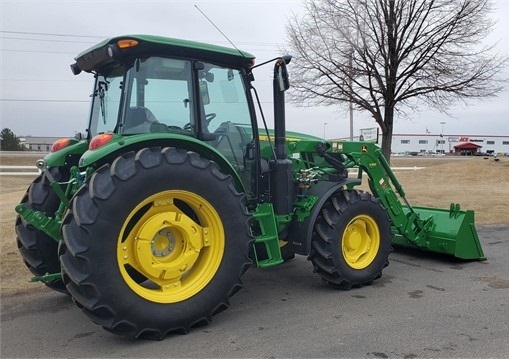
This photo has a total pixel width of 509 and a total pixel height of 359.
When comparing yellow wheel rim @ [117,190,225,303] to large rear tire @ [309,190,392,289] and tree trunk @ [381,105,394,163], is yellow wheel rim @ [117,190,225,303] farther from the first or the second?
tree trunk @ [381,105,394,163]

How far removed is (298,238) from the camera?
5262mm

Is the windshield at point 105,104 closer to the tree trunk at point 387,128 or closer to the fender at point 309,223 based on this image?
the fender at point 309,223

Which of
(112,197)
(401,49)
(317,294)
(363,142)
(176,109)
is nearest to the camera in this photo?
(112,197)

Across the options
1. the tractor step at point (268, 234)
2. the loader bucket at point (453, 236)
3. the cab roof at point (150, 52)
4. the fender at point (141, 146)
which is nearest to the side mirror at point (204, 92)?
the cab roof at point (150, 52)

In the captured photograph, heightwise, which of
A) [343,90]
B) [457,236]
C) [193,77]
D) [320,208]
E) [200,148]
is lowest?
[457,236]

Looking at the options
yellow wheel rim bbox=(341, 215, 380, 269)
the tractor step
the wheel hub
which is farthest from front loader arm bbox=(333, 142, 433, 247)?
the wheel hub

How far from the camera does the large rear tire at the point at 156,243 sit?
3.53 meters

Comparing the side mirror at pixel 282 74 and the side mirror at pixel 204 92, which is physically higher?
the side mirror at pixel 282 74

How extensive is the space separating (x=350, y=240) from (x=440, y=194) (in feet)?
35.1

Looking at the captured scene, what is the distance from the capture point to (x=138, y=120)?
14.1 ft

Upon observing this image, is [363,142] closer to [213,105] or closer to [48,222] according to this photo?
[213,105]

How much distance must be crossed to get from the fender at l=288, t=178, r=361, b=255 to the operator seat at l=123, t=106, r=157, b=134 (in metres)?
1.97

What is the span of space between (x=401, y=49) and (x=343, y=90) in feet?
6.65

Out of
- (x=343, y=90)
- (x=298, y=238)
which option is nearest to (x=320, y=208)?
(x=298, y=238)
